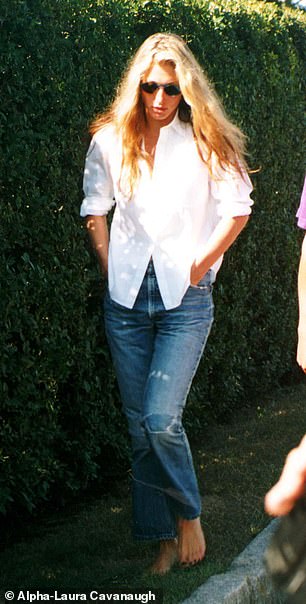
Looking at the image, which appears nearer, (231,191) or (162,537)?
(231,191)

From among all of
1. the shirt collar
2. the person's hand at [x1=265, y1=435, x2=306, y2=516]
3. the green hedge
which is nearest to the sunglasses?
the shirt collar

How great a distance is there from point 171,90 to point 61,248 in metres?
1.29

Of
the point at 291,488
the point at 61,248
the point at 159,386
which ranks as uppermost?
the point at 291,488

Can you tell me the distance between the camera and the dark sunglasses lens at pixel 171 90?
4855 mm

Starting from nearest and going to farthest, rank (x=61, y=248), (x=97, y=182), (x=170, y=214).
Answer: (x=170, y=214) → (x=97, y=182) → (x=61, y=248)

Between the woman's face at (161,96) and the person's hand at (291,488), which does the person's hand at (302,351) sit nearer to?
the woman's face at (161,96)

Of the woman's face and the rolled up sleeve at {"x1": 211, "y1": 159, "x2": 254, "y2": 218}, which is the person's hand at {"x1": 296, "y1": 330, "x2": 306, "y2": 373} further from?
the woman's face

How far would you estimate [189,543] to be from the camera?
505 centimetres

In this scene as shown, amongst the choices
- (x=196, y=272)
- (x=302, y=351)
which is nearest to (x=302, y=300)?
(x=302, y=351)

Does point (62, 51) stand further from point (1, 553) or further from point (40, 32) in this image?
point (1, 553)

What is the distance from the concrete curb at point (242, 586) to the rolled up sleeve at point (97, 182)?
156 centimetres

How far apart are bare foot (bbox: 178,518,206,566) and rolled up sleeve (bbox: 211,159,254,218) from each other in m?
1.27

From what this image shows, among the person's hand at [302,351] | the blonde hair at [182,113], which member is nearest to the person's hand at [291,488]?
the person's hand at [302,351]

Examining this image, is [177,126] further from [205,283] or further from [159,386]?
[159,386]
